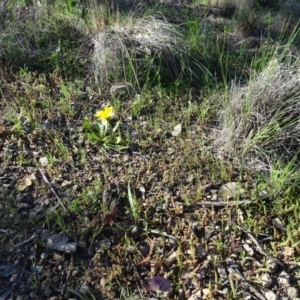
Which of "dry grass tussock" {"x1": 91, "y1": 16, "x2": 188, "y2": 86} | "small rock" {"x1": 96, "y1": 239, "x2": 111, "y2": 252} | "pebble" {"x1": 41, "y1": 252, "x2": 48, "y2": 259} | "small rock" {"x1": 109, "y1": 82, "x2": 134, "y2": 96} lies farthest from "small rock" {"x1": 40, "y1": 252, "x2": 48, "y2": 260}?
"dry grass tussock" {"x1": 91, "y1": 16, "x2": 188, "y2": 86}

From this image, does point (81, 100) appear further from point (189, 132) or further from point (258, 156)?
point (258, 156)

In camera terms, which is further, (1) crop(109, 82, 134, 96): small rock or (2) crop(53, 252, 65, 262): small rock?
(1) crop(109, 82, 134, 96): small rock

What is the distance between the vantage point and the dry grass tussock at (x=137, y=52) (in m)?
2.88

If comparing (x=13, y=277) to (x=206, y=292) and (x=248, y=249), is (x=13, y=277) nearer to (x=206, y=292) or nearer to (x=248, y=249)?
(x=206, y=292)

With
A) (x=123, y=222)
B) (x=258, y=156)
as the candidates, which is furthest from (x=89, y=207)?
(x=258, y=156)

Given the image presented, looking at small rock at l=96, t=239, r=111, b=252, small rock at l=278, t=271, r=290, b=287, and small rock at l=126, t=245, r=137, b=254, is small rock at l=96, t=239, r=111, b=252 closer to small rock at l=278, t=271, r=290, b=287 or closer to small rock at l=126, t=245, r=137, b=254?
small rock at l=126, t=245, r=137, b=254

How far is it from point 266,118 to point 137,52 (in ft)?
3.55

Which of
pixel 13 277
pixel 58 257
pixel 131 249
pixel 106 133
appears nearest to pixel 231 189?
pixel 131 249

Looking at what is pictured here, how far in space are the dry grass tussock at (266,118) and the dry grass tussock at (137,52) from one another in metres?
0.66

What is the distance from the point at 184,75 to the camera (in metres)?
2.99

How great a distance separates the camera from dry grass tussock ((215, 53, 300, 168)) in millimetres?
2334

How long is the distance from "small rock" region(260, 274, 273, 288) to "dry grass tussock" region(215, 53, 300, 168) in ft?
2.21

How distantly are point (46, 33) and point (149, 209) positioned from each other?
6.15 feet

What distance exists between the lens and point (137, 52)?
2957 mm
